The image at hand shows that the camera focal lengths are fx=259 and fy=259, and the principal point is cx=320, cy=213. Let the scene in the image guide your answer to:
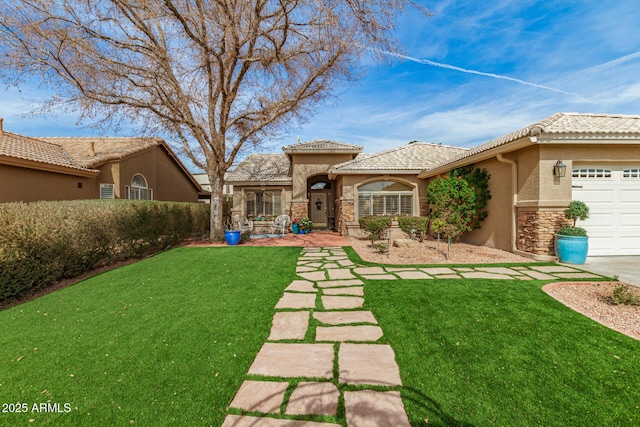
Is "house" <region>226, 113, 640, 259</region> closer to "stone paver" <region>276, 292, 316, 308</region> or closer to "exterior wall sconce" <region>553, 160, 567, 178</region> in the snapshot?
"exterior wall sconce" <region>553, 160, 567, 178</region>

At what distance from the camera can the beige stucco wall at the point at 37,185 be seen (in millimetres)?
8766

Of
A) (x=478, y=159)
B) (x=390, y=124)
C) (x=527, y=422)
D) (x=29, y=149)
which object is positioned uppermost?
(x=390, y=124)

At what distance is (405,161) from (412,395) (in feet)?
41.6

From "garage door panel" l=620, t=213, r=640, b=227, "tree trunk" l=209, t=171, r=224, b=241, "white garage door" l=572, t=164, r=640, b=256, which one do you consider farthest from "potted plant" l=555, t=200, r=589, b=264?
"tree trunk" l=209, t=171, r=224, b=241

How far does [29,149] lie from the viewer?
1063cm

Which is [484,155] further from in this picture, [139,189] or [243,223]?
[139,189]

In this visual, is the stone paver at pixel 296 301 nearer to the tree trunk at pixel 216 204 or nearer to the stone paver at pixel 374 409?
the stone paver at pixel 374 409

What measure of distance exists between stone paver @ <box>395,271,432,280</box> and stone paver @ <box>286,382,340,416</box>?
356 centimetres

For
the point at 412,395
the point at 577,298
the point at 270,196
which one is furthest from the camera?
the point at 270,196

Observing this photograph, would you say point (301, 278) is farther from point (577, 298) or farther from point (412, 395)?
point (577, 298)

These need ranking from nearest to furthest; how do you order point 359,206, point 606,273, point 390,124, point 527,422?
point 527,422 < point 606,273 < point 359,206 < point 390,124

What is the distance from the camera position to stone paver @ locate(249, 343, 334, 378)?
8.12 feet

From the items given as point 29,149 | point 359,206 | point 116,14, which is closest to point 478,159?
point 359,206

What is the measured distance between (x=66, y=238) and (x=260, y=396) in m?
6.61
